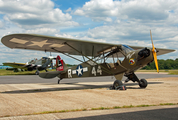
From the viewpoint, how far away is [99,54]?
12.1m

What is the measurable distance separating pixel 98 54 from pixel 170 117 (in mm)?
8961

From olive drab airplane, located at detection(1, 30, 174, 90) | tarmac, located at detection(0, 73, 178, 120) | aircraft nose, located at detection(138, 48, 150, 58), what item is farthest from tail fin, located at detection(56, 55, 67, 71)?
aircraft nose, located at detection(138, 48, 150, 58)

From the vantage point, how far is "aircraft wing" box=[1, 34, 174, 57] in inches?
323

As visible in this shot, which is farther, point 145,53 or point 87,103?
point 145,53

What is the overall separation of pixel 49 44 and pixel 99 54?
12.8ft

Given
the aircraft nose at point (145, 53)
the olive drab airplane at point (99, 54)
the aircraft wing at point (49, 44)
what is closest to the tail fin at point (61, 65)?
the olive drab airplane at point (99, 54)

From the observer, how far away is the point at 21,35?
761 cm

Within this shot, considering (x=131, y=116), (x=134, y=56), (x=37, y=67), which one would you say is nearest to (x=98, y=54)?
(x=134, y=56)

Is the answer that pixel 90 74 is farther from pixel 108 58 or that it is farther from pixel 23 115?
pixel 23 115

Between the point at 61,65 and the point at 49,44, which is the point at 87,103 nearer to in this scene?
the point at 49,44

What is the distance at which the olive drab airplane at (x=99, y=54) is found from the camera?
8656mm

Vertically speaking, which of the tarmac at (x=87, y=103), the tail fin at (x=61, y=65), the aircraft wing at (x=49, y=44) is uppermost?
the aircraft wing at (x=49, y=44)

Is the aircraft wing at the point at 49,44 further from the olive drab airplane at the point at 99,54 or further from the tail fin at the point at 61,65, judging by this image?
the tail fin at the point at 61,65

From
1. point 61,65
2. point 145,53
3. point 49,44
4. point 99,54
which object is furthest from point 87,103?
point 61,65
